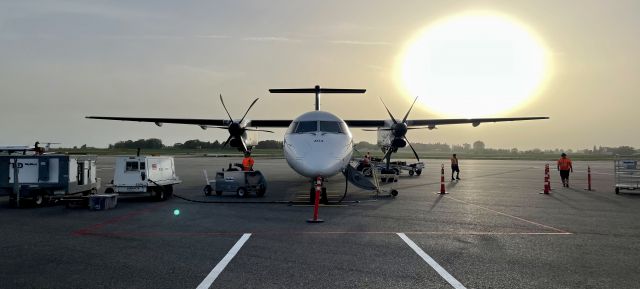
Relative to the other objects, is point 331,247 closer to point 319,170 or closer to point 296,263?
point 296,263

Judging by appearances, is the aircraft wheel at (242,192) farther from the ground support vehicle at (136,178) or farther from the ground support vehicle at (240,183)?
the ground support vehicle at (136,178)

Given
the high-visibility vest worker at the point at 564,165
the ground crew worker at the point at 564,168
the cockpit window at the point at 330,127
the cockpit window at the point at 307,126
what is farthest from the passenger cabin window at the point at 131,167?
the high-visibility vest worker at the point at 564,165

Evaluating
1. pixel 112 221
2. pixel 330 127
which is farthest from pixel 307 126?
pixel 112 221

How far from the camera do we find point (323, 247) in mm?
8391

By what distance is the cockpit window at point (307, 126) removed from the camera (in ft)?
52.3

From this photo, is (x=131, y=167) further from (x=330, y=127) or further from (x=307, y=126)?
(x=330, y=127)

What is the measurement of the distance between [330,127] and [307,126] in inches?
32.5

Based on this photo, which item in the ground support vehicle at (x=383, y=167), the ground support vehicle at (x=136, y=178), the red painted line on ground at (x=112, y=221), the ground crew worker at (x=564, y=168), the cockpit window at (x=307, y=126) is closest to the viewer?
the red painted line on ground at (x=112, y=221)

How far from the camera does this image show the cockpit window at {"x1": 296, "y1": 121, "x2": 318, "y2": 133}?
16.0m

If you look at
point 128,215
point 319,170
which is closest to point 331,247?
point 319,170

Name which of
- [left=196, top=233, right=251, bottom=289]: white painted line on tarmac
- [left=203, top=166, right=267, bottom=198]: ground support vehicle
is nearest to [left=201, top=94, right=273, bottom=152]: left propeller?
[left=203, top=166, right=267, bottom=198]: ground support vehicle

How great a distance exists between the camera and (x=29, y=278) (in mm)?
6309

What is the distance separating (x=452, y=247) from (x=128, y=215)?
358 inches

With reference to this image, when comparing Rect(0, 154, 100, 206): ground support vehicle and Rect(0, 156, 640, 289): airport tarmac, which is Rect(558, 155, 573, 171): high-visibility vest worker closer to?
Rect(0, 156, 640, 289): airport tarmac
